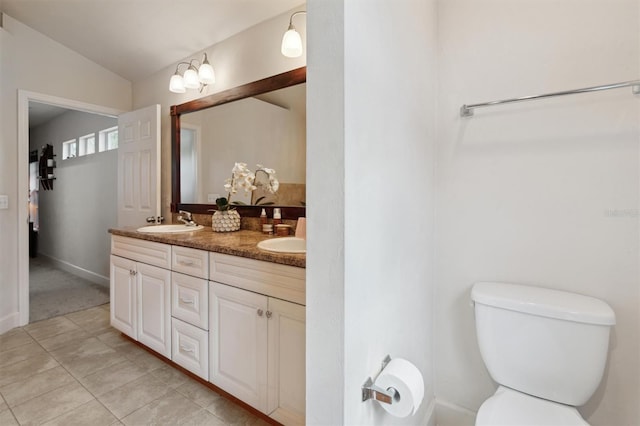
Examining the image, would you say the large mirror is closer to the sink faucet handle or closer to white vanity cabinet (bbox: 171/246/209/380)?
the sink faucet handle

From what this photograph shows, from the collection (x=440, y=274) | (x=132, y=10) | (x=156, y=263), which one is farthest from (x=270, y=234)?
(x=132, y=10)

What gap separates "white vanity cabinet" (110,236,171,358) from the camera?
6.06 feet

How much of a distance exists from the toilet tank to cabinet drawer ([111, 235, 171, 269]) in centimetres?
169

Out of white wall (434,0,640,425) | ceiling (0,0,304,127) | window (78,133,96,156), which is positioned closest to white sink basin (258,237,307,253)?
white wall (434,0,640,425)

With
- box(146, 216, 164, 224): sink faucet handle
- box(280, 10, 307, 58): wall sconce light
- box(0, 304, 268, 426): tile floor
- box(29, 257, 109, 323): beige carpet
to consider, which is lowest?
box(0, 304, 268, 426): tile floor

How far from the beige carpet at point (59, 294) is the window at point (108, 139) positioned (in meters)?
1.68

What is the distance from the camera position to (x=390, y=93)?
0.96m

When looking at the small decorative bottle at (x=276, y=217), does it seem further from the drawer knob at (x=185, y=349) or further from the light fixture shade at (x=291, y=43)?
the light fixture shade at (x=291, y=43)

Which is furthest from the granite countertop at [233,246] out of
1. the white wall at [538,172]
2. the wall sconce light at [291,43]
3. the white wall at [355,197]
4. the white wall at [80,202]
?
the white wall at [80,202]

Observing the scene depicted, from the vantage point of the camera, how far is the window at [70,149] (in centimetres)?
418

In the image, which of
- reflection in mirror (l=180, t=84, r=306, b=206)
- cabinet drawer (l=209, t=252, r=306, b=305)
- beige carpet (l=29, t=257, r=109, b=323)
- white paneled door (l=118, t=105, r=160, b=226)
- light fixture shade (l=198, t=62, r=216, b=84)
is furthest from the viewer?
beige carpet (l=29, t=257, r=109, b=323)

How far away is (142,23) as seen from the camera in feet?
7.83

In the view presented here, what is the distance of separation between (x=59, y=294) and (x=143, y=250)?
7.64 feet

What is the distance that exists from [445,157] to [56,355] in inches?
111
